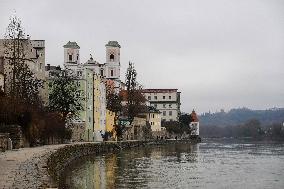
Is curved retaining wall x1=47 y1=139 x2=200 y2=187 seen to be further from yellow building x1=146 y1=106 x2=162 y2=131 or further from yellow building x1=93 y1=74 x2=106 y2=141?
yellow building x1=146 y1=106 x2=162 y2=131

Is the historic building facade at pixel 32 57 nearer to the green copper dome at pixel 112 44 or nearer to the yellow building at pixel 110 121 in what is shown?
the yellow building at pixel 110 121

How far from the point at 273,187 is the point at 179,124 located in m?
135

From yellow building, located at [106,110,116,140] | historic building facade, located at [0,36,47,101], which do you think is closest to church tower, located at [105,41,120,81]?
yellow building, located at [106,110,116,140]

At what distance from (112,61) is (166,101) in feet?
145

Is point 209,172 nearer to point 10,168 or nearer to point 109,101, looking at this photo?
point 10,168

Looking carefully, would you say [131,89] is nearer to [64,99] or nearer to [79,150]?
[64,99]

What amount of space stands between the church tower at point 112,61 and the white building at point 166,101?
120ft

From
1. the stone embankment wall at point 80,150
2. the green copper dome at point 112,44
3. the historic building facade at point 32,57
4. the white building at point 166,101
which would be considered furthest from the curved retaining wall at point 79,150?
the white building at point 166,101

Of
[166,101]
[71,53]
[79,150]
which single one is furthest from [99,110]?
[166,101]

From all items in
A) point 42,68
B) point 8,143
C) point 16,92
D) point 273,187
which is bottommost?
point 273,187

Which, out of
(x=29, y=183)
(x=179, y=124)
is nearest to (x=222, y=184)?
(x=29, y=183)

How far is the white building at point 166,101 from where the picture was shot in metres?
182

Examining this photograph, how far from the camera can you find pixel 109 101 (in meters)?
124

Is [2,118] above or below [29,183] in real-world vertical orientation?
above
